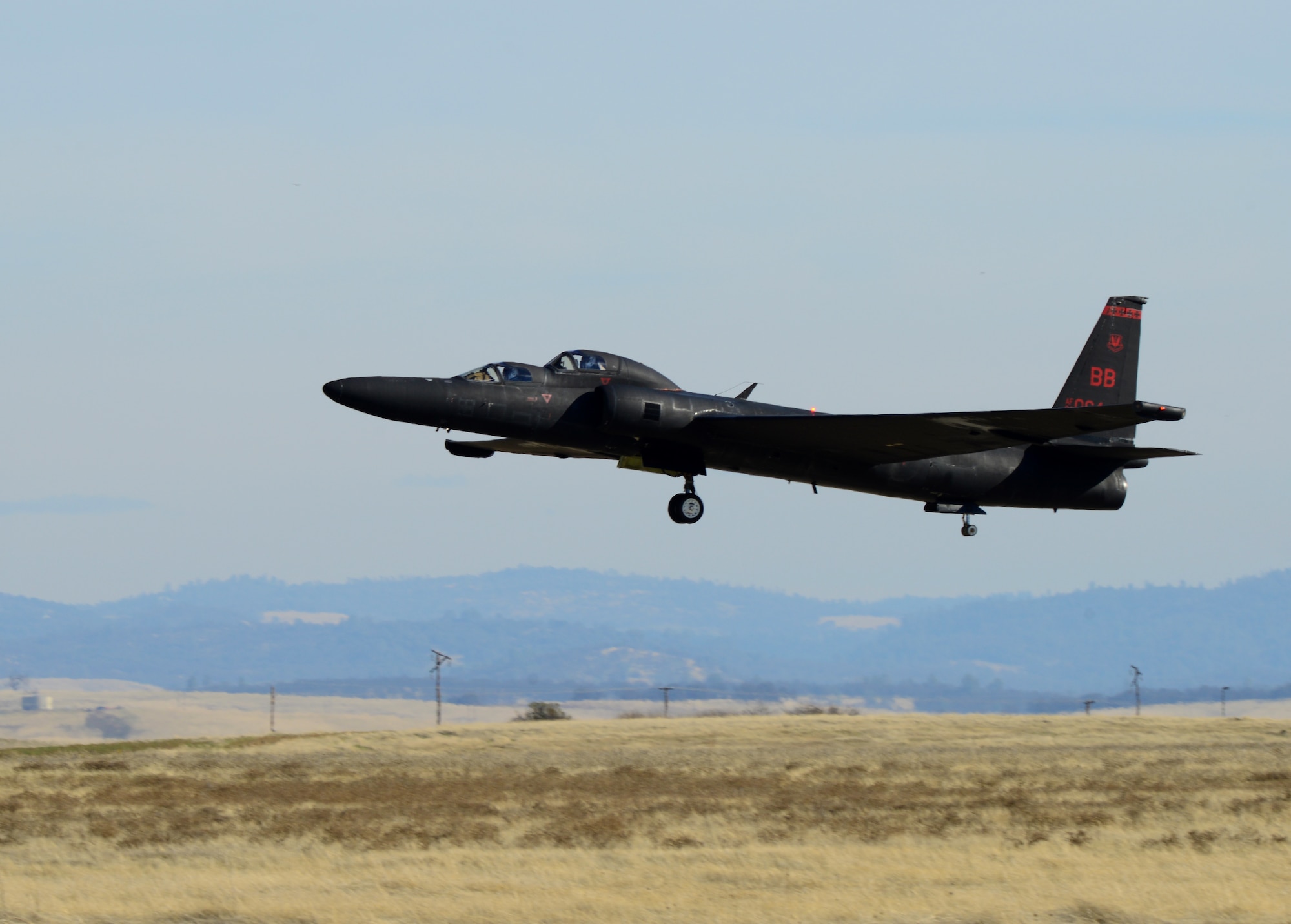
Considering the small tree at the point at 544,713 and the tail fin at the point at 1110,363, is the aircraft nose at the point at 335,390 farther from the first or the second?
the small tree at the point at 544,713

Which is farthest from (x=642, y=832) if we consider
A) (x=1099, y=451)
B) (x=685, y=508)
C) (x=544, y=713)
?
(x=544, y=713)

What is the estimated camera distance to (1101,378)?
36.5 metres

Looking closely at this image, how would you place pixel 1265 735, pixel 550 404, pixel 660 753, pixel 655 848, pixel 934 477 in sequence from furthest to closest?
pixel 1265 735 → pixel 660 753 → pixel 934 477 → pixel 550 404 → pixel 655 848

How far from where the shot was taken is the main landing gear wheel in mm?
30000

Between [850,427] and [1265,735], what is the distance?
93.0 ft

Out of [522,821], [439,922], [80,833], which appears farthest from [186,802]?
[439,922]

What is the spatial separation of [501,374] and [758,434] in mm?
5202

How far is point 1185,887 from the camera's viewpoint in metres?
21.4

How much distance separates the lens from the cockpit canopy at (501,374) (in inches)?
1091

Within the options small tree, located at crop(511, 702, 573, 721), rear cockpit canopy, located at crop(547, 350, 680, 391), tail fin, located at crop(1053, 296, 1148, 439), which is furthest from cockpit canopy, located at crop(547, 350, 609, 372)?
small tree, located at crop(511, 702, 573, 721)

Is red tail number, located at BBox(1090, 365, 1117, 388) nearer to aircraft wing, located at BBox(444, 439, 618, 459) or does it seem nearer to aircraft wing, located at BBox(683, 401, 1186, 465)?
aircraft wing, located at BBox(683, 401, 1186, 465)

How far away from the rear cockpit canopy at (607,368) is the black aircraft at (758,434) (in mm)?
24

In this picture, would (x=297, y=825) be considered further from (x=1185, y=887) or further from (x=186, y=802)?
(x=1185, y=887)

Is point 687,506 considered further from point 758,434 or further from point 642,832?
point 642,832
